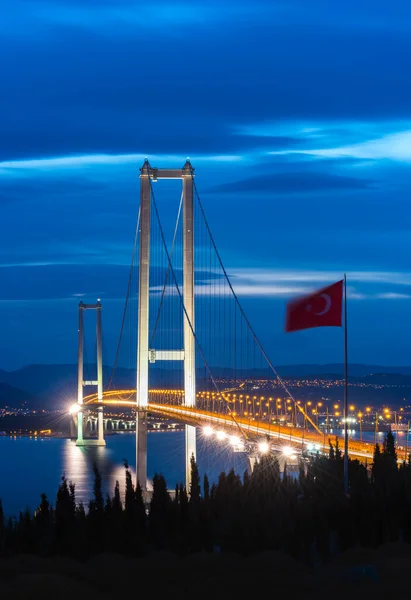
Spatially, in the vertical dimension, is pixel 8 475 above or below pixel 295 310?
below

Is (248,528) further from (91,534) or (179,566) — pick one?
(179,566)

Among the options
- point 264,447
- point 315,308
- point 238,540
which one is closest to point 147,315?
point 264,447

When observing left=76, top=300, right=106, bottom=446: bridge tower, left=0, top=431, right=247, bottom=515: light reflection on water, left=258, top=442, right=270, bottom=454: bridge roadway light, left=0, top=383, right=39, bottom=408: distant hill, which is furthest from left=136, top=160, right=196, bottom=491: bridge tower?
left=0, top=383, right=39, bottom=408: distant hill

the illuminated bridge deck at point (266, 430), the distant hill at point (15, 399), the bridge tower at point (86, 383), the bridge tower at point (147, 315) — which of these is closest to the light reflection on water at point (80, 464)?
the bridge tower at point (86, 383)

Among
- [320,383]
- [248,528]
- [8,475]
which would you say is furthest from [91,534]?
[320,383]

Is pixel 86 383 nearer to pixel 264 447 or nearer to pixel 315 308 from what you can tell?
pixel 264 447

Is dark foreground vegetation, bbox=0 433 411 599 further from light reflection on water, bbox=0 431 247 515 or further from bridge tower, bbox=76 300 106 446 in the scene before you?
bridge tower, bbox=76 300 106 446

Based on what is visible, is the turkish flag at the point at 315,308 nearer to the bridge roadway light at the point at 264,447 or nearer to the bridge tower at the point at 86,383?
the bridge roadway light at the point at 264,447
